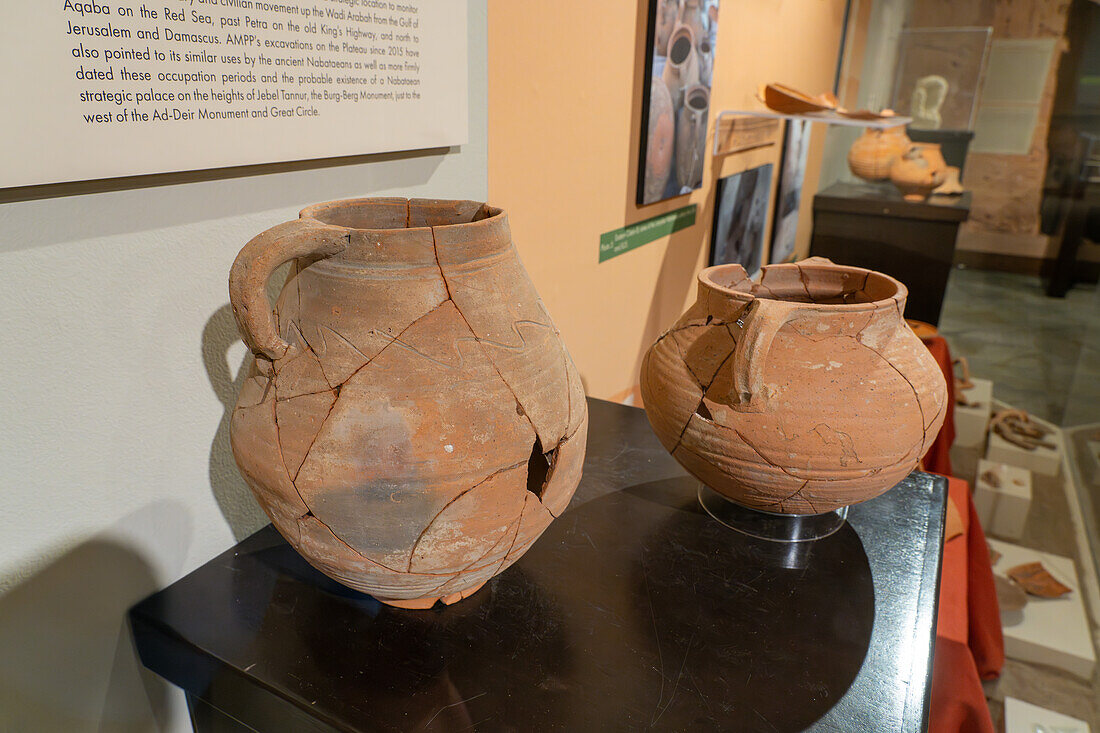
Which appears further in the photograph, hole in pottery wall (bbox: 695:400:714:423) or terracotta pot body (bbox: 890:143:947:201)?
terracotta pot body (bbox: 890:143:947:201)

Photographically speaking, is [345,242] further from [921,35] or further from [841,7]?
[921,35]

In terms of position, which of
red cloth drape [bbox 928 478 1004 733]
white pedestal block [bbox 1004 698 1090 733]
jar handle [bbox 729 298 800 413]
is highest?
jar handle [bbox 729 298 800 413]

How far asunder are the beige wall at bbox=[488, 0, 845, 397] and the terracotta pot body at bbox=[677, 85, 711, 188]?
0.09 meters

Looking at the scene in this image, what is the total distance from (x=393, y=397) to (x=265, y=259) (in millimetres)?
133

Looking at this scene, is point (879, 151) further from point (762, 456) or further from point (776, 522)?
point (762, 456)

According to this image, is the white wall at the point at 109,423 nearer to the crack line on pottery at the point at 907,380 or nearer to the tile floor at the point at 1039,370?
the crack line on pottery at the point at 907,380

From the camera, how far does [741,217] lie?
8.06 ft

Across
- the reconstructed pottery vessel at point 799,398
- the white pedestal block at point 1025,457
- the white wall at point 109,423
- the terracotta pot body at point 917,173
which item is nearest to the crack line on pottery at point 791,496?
the reconstructed pottery vessel at point 799,398

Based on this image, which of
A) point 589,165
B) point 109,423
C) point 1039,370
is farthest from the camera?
point 1039,370

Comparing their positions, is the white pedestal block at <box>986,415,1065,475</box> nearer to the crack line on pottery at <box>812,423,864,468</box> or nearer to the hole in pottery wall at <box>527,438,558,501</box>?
the crack line on pottery at <box>812,423,864,468</box>

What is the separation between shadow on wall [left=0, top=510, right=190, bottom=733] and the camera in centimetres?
58

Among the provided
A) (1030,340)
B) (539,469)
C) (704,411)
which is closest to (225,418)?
(539,469)

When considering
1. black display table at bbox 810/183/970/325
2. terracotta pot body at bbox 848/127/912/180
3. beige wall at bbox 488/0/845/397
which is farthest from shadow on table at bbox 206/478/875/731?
terracotta pot body at bbox 848/127/912/180

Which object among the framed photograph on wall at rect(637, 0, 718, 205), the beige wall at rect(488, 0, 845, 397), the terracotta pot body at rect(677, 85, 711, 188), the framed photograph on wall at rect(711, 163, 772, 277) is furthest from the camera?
the framed photograph on wall at rect(711, 163, 772, 277)
